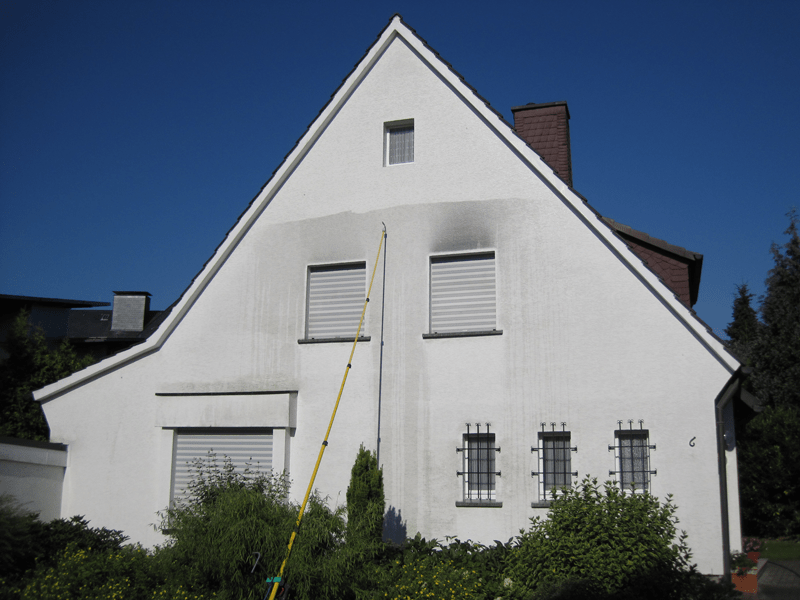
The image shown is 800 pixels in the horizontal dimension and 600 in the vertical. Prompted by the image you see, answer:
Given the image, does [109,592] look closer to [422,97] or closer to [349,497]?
[349,497]

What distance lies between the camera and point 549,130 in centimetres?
1605

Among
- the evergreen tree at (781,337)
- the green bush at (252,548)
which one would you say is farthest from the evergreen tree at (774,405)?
the green bush at (252,548)

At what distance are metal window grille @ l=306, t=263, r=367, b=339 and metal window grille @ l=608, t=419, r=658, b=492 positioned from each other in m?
5.16

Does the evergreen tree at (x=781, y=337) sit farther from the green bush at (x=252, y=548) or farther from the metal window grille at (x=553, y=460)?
the green bush at (x=252, y=548)

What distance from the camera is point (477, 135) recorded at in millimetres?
14195

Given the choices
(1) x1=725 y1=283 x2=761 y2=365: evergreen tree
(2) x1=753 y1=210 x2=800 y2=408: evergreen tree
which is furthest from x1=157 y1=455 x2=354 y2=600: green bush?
(1) x1=725 y1=283 x2=761 y2=365: evergreen tree

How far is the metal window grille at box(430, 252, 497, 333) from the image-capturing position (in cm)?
1359

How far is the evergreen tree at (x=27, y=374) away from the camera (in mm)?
20641

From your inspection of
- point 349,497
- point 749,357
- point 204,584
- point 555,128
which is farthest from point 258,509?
point 749,357

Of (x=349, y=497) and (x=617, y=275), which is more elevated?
(x=617, y=275)

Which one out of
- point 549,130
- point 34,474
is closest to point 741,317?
point 549,130

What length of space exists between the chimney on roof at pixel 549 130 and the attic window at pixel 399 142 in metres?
2.45

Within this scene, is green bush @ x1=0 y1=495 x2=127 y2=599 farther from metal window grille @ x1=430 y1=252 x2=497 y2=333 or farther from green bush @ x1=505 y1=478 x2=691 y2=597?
green bush @ x1=505 y1=478 x2=691 y2=597

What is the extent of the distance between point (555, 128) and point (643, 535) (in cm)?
899
